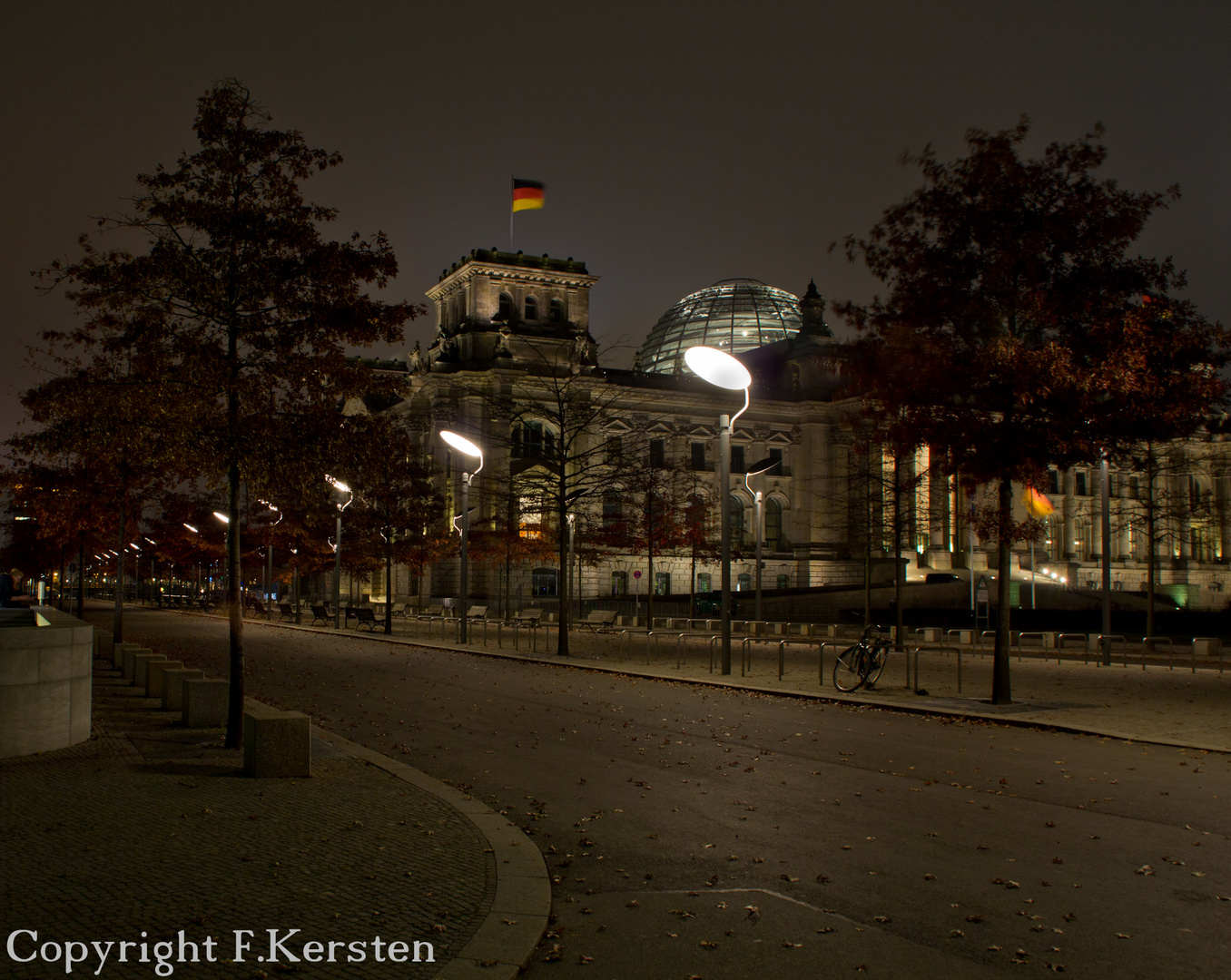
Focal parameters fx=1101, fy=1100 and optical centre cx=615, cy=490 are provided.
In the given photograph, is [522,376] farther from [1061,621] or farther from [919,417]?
[919,417]

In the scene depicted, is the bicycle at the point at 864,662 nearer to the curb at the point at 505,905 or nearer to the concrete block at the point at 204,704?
the concrete block at the point at 204,704

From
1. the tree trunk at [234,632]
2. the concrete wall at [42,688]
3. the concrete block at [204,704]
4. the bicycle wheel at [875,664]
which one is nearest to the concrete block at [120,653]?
the concrete block at [204,704]

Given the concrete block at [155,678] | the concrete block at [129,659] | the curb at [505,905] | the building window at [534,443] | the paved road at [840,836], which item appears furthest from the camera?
the building window at [534,443]

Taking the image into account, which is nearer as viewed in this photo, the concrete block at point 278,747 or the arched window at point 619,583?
the concrete block at point 278,747

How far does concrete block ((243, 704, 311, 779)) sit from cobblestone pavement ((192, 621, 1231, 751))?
10542 millimetres

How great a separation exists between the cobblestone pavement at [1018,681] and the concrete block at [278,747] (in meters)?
10.5

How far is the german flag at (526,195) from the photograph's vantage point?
228 feet

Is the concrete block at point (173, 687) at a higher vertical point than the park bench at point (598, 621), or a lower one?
higher

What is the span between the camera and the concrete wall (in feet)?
36.7

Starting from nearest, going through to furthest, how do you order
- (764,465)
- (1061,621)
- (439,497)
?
(764,465) < (1061,621) < (439,497)

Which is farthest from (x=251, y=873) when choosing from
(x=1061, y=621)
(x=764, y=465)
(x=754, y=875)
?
(x=1061, y=621)

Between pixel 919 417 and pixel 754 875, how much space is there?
12.7m

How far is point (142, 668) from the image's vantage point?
753 inches

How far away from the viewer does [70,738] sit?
11.9 meters
